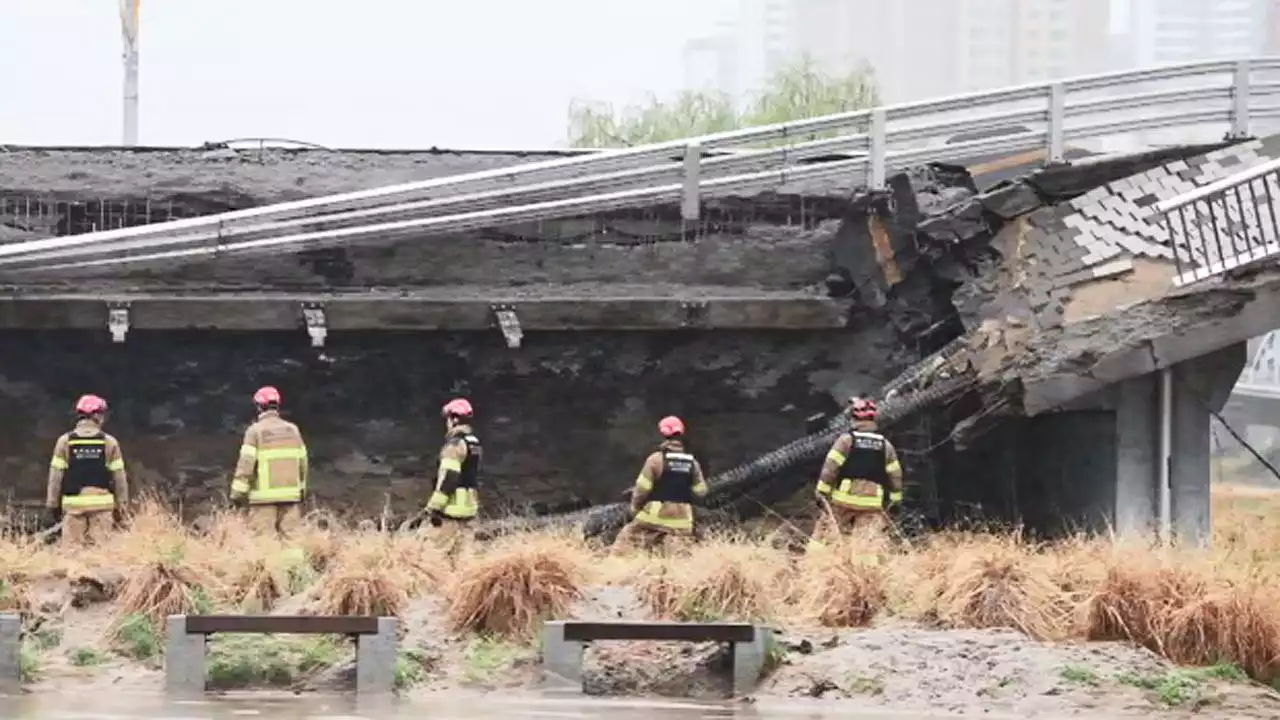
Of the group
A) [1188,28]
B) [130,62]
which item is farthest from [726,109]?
[1188,28]

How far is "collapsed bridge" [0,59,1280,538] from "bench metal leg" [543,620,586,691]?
20.5 feet

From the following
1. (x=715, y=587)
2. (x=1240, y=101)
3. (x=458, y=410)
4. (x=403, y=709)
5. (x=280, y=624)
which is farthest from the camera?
(x=1240, y=101)

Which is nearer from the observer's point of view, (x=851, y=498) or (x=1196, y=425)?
(x=851, y=498)

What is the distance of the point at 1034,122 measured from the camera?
18.2 meters

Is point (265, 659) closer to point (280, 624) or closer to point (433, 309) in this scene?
point (280, 624)

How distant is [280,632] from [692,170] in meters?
8.32

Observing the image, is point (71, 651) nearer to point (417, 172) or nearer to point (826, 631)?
point (826, 631)

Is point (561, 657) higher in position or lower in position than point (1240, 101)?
lower

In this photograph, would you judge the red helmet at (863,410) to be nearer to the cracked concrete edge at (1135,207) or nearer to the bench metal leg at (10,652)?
the cracked concrete edge at (1135,207)

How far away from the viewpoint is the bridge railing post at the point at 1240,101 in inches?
723

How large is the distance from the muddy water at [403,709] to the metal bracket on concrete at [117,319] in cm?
686

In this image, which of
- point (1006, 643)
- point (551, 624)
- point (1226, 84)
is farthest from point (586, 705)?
point (1226, 84)

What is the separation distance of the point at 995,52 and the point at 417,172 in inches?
4060

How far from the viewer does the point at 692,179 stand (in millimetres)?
17828
